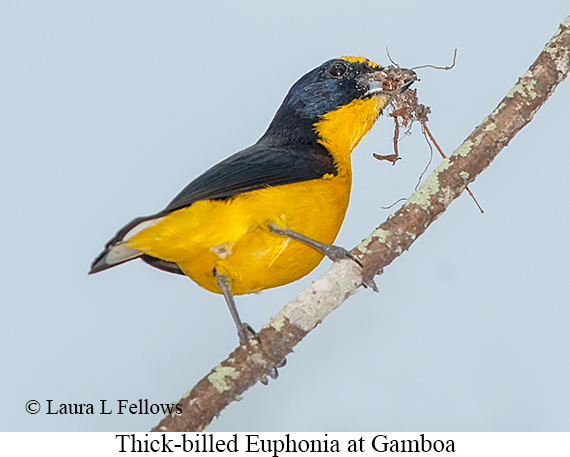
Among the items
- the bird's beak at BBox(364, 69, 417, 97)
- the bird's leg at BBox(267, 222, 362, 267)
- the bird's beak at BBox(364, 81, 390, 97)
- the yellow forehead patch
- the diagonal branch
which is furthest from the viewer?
the yellow forehead patch

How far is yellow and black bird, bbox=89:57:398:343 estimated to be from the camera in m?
4.36

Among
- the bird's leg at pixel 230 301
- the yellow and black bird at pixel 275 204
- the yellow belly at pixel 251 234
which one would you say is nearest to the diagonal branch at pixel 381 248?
the yellow and black bird at pixel 275 204

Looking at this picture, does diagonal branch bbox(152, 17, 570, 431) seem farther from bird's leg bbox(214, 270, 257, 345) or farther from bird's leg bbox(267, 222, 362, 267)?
bird's leg bbox(214, 270, 257, 345)

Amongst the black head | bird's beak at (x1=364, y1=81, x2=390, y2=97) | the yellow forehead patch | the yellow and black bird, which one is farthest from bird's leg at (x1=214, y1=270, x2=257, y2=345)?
the yellow forehead patch

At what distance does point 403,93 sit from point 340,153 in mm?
603

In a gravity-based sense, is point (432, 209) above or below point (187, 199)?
below

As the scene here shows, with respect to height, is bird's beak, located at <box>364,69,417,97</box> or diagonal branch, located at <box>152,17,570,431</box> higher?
bird's beak, located at <box>364,69,417,97</box>

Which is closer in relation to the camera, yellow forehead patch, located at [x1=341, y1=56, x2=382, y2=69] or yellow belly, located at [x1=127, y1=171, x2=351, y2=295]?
yellow belly, located at [x1=127, y1=171, x2=351, y2=295]

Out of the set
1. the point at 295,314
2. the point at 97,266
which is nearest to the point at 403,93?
the point at 295,314

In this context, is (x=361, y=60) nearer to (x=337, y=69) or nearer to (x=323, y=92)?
(x=337, y=69)

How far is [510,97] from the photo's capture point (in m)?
4.10

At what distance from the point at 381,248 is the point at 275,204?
849 mm

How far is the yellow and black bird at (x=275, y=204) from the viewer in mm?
4355
